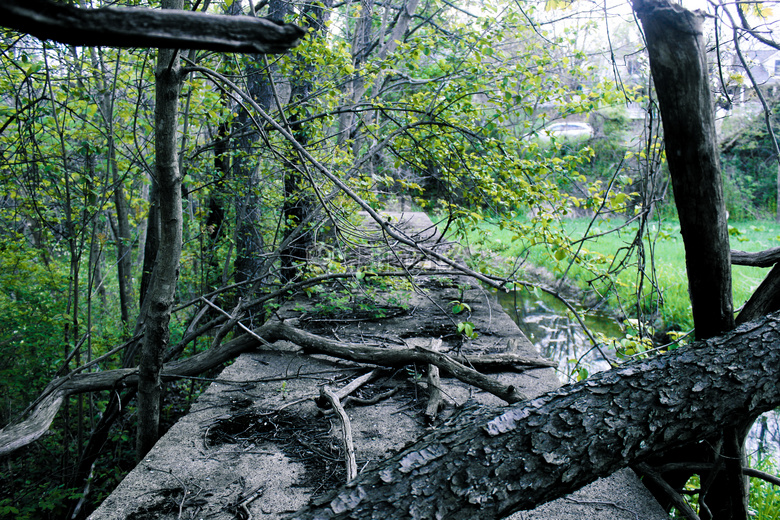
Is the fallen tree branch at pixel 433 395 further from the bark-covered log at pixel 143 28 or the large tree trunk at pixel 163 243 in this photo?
the bark-covered log at pixel 143 28

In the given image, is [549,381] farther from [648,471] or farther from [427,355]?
[648,471]

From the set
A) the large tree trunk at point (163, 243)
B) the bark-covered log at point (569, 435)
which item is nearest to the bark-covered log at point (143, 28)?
the bark-covered log at point (569, 435)

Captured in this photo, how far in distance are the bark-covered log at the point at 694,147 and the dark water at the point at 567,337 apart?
369 centimetres

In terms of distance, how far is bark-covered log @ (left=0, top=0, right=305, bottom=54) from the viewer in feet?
2.12

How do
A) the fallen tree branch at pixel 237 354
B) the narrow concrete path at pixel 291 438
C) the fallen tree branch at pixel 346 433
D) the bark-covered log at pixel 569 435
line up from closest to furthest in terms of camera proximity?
1. the bark-covered log at pixel 569 435
2. the narrow concrete path at pixel 291 438
3. the fallen tree branch at pixel 346 433
4. the fallen tree branch at pixel 237 354

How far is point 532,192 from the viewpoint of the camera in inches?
166

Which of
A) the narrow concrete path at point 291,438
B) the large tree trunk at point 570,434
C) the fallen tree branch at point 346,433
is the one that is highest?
the large tree trunk at point 570,434

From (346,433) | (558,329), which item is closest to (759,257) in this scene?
(346,433)

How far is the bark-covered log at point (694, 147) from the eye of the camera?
182 cm

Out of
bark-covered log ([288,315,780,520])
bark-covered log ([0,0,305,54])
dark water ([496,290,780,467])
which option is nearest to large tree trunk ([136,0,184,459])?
bark-covered log ([0,0,305,54])

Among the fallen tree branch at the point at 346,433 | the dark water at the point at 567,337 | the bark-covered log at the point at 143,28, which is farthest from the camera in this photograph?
the dark water at the point at 567,337

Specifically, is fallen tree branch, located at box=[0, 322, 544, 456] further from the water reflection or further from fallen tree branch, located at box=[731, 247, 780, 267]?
the water reflection

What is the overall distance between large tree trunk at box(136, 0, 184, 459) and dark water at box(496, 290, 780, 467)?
4206 millimetres

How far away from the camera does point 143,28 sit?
69 centimetres
